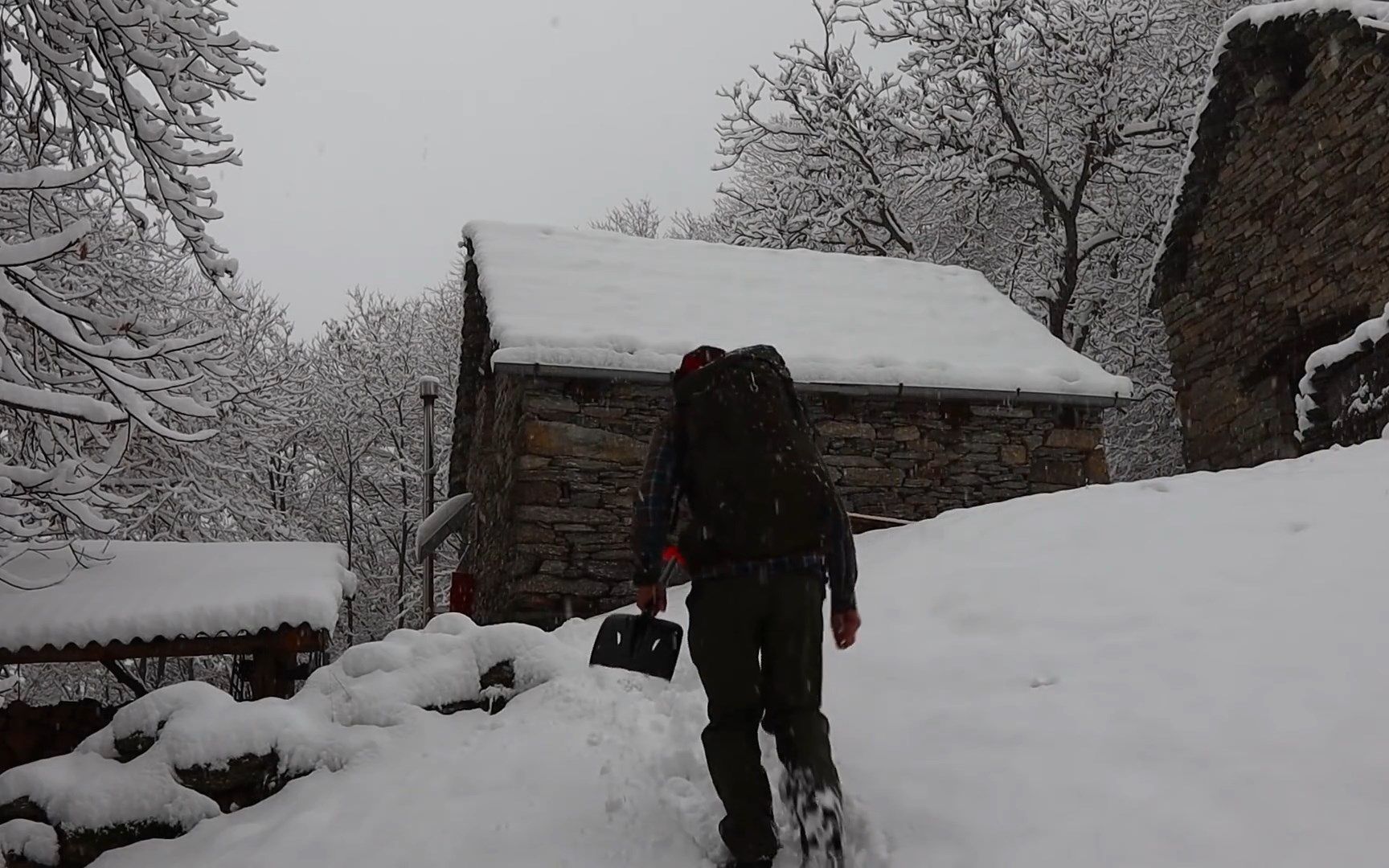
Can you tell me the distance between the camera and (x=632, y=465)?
734 cm

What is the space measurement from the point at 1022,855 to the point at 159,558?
605 centimetres

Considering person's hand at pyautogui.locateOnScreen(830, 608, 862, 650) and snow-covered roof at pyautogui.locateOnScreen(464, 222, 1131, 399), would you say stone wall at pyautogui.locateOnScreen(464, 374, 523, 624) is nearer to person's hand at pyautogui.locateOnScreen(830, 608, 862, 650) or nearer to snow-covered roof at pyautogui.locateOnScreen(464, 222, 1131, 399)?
snow-covered roof at pyautogui.locateOnScreen(464, 222, 1131, 399)

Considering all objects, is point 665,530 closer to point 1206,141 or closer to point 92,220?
point 92,220

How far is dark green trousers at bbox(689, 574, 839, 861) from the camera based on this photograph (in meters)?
2.77

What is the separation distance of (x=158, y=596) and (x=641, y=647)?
4.10 m

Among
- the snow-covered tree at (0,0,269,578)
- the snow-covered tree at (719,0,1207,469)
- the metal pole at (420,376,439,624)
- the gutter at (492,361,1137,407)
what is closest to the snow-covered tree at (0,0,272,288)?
the snow-covered tree at (0,0,269,578)

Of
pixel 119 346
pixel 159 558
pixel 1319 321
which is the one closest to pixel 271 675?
pixel 159 558

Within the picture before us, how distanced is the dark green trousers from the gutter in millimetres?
4352

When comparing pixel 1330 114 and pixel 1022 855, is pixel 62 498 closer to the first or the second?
pixel 1022 855

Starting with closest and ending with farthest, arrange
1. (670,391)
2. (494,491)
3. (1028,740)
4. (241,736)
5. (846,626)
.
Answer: (846,626)
(1028,740)
(241,736)
(670,391)
(494,491)

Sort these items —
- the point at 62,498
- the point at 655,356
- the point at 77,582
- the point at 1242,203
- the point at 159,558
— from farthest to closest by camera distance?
the point at 1242,203 < the point at 655,356 < the point at 159,558 < the point at 77,582 < the point at 62,498

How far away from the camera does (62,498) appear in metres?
4.05

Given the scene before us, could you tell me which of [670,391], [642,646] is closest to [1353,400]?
[670,391]

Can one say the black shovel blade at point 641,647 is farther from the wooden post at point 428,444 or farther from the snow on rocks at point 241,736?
the wooden post at point 428,444
